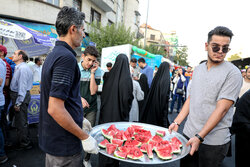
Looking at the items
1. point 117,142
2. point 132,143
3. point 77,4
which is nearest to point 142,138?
point 132,143

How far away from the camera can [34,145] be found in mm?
4320

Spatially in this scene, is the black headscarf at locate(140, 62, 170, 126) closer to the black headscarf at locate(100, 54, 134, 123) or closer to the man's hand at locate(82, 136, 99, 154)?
the black headscarf at locate(100, 54, 134, 123)

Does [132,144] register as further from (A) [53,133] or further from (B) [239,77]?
(B) [239,77]

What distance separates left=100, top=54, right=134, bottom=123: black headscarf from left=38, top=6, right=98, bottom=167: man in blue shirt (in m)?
1.70

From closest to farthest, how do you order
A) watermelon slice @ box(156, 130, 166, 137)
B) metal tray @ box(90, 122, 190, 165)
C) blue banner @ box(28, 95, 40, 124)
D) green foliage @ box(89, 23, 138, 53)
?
metal tray @ box(90, 122, 190, 165)
watermelon slice @ box(156, 130, 166, 137)
blue banner @ box(28, 95, 40, 124)
green foliage @ box(89, 23, 138, 53)

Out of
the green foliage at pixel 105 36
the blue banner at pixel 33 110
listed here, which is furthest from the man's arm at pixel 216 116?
the green foliage at pixel 105 36

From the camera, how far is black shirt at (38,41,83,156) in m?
1.29

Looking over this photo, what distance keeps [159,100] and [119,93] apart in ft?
5.80

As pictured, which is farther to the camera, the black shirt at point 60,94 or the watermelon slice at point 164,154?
the watermelon slice at point 164,154

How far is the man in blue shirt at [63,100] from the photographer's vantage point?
1.29 metres

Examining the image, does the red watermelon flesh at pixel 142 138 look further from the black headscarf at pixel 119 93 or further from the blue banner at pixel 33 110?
the blue banner at pixel 33 110

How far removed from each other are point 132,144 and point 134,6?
3117cm

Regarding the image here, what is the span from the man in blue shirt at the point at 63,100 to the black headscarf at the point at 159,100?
3.33 metres

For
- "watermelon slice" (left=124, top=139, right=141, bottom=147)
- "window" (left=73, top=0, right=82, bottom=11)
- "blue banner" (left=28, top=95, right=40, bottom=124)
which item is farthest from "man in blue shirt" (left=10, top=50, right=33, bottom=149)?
"window" (left=73, top=0, right=82, bottom=11)
